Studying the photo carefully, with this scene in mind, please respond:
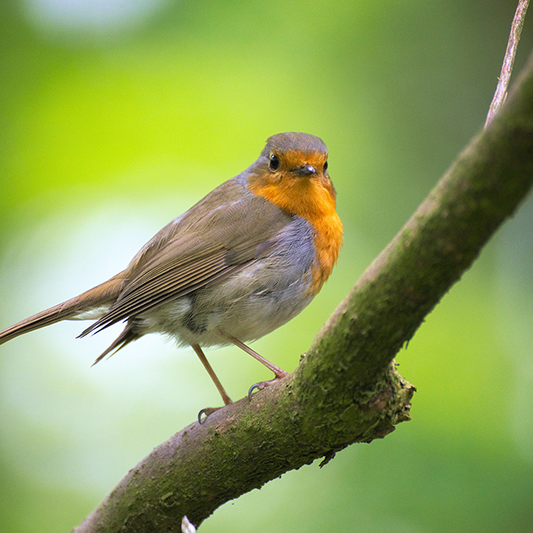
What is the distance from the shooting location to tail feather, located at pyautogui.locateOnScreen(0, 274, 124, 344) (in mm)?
3635

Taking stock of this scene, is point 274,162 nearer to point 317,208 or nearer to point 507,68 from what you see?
point 317,208

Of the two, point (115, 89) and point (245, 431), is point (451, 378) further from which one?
point (115, 89)

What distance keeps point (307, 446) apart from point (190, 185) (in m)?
3.63

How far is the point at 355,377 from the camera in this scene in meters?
2.03

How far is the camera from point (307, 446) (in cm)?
237

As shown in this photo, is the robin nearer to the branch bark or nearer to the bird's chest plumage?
the bird's chest plumage

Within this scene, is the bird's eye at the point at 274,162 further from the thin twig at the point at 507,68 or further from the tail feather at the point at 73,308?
the thin twig at the point at 507,68

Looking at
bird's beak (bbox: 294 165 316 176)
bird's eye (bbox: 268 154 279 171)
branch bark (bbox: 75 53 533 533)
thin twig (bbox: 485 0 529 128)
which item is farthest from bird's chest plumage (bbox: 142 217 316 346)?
thin twig (bbox: 485 0 529 128)

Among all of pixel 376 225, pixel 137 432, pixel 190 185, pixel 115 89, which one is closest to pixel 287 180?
pixel 376 225

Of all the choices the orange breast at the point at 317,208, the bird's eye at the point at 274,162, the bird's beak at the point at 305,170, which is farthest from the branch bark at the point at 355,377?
the bird's eye at the point at 274,162

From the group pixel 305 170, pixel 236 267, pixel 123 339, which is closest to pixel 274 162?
pixel 305 170

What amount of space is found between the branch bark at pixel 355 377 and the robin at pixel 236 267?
752 millimetres

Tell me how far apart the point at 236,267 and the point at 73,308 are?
113cm

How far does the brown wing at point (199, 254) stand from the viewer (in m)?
3.44
